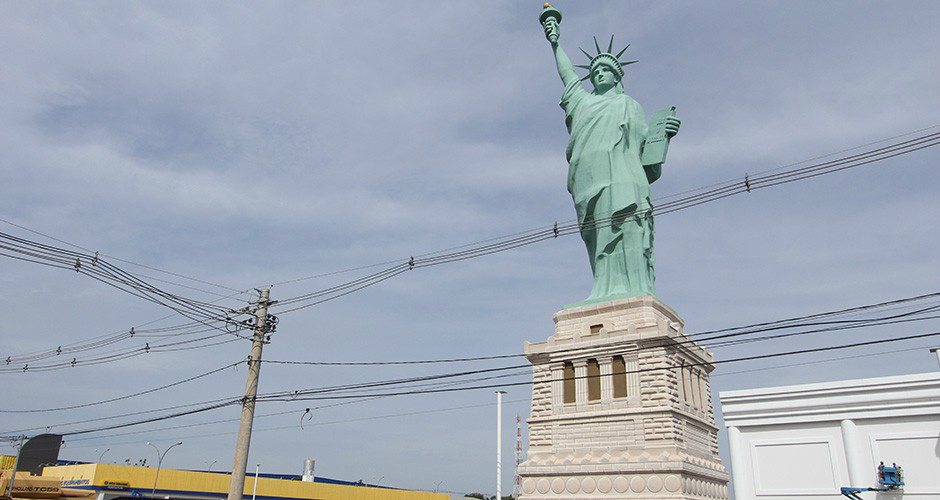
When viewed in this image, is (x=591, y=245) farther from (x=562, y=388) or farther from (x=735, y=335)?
(x=735, y=335)

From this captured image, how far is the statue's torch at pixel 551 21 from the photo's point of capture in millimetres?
38844

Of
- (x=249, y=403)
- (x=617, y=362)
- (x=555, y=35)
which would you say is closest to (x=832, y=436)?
(x=617, y=362)

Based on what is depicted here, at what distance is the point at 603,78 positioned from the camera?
37.3 m

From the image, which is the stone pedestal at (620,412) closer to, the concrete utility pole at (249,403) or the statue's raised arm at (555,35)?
the concrete utility pole at (249,403)

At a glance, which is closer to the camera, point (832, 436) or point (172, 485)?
point (832, 436)

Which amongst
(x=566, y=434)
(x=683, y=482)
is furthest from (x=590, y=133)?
(x=683, y=482)

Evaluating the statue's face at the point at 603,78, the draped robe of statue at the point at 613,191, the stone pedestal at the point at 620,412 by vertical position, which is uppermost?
the statue's face at the point at 603,78

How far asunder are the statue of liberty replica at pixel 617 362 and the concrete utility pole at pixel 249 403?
12.2 meters

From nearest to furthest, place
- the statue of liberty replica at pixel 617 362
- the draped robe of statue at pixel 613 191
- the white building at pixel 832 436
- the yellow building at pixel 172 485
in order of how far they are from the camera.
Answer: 1. the white building at pixel 832 436
2. the statue of liberty replica at pixel 617 362
3. the draped robe of statue at pixel 613 191
4. the yellow building at pixel 172 485

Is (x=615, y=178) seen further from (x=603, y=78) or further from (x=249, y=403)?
(x=249, y=403)

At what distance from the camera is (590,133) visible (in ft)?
115

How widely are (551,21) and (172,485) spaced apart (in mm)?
41671

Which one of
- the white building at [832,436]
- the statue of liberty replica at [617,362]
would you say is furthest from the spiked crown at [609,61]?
the white building at [832,436]

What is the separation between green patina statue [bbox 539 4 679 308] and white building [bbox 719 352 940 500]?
1271 centimetres
